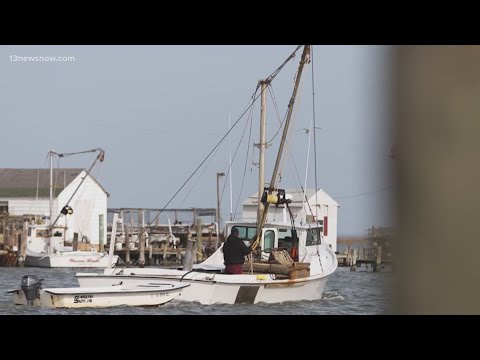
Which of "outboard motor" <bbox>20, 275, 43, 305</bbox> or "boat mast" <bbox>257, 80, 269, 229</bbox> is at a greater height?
"boat mast" <bbox>257, 80, 269, 229</bbox>

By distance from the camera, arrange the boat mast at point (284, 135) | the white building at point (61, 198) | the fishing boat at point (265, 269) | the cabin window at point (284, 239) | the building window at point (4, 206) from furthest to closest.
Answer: the building window at point (4, 206), the white building at point (61, 198), the cabin window at point (284, 239), the boat mast at point (284, 135), the fishing boat at point (265, 269)

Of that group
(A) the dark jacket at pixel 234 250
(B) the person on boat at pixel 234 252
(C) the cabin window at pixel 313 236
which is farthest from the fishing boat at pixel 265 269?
(A) the dark jacket at pixel 234 250

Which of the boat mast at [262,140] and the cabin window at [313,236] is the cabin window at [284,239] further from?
the boat mast at [262,140]

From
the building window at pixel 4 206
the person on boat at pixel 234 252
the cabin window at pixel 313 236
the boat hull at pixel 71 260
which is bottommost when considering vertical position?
the boat hull at pixel 71 260

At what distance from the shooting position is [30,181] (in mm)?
51750

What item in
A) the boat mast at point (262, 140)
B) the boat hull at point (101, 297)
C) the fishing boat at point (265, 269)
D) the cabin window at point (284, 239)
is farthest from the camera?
the boat mast at point (262, 140)

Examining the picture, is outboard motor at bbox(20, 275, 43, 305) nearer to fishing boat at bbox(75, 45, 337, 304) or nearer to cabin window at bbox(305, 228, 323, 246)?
fishing boat at bbox(75, 45, 337, 304)

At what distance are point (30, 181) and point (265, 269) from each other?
34.9 metres

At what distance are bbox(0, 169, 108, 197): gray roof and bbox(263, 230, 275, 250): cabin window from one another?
A: 30837 mm

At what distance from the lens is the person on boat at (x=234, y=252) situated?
17297mm

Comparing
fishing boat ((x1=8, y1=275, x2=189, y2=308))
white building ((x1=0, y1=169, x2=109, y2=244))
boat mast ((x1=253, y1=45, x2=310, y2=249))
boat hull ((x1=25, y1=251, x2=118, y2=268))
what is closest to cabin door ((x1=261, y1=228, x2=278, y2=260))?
boat mast ((x1=253, y1=45, x2=310, y2=249))

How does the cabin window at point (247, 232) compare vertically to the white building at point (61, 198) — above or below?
below

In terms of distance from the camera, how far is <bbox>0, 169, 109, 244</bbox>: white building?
50.3m
